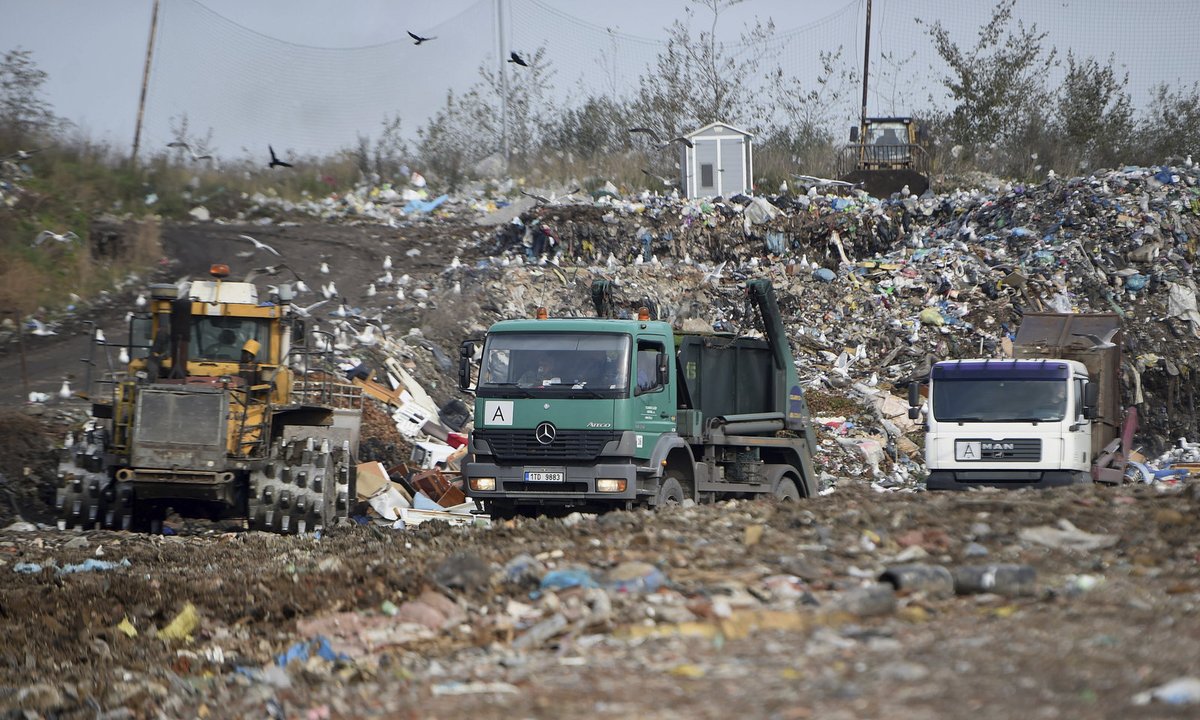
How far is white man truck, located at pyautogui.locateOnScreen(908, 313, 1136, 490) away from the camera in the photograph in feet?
48.2

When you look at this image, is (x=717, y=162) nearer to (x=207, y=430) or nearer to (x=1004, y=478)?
(x=1004, y=478)

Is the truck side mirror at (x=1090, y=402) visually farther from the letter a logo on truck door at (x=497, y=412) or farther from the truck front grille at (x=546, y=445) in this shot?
the letter a logo on truck door at (x=497, y=412)

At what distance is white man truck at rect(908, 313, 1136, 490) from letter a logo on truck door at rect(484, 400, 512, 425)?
18.2ft

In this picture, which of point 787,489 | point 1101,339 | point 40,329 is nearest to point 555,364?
point 787,489

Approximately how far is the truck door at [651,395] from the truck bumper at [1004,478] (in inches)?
157

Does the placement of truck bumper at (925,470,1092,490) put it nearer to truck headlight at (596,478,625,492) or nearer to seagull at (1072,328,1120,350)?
seagull at (1072,328,1120,350)

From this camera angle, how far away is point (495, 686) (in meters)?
5.75

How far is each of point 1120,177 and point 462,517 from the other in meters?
19.3

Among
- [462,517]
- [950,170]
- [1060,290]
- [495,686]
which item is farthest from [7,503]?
[950,170]

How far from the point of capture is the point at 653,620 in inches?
265

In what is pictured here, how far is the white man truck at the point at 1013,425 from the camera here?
1468cm

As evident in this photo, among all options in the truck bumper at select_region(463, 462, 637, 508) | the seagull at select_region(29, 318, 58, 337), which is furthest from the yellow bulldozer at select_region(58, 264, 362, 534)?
the seagull at select_region(29, 318, 58, 337)

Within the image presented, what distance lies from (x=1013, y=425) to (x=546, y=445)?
19.4 ft

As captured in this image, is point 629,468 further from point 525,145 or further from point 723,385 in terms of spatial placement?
point 525,145
